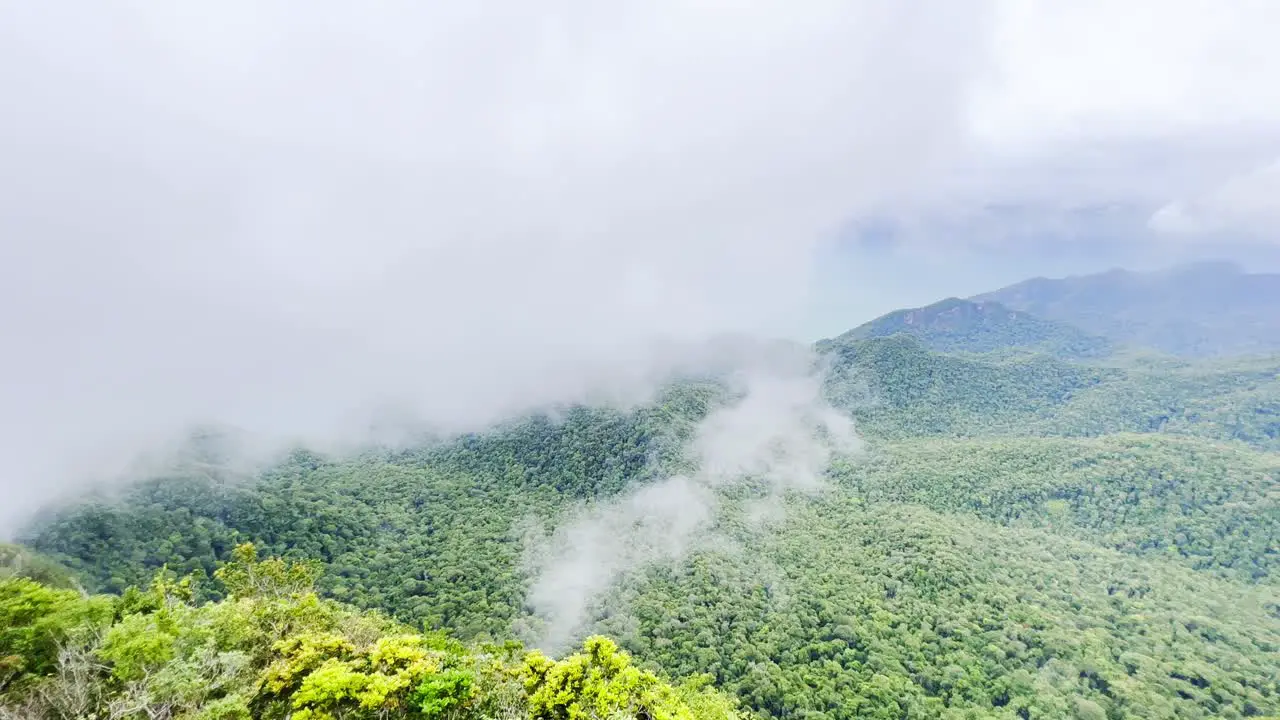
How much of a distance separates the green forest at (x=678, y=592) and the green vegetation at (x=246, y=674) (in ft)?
0.46

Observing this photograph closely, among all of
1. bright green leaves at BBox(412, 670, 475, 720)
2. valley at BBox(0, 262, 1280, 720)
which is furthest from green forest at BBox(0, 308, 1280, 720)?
valley at BBox(0, 262, 1280, 720)

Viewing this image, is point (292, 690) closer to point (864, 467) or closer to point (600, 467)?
point (600, 467)

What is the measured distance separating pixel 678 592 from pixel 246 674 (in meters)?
78.4

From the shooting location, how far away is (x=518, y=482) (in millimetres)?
141125

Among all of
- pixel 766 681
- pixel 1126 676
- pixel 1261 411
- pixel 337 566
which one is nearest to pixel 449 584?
pixel 337 566

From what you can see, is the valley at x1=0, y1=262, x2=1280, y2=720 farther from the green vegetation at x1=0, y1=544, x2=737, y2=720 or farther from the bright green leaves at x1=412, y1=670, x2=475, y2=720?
the bright green leaves at x1=412, y1=670, x2=475, y2=720

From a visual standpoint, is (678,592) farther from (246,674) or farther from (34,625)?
(34,625)

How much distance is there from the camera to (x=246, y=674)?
25609 mm

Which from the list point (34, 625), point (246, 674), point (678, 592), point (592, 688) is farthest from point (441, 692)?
point (678, 592)

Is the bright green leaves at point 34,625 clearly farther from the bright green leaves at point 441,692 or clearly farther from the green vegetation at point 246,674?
the bright green leaves at point 441,692

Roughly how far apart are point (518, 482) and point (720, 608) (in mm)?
69594

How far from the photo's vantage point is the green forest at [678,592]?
23688 mm

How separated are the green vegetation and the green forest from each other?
141 mm

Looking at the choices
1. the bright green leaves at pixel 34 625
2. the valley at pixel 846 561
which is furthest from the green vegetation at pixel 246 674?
the valley at pixel 846 561
